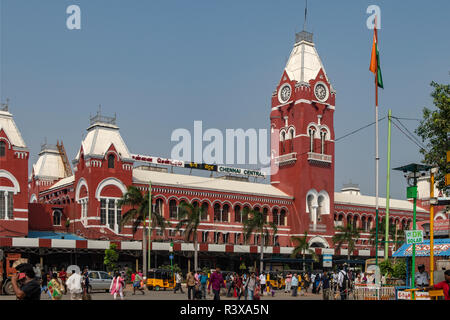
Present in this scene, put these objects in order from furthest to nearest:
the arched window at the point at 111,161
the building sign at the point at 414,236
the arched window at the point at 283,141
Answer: the arched window at the point at 283,141
the arched window at the point at 111,161
the building sign at the point at 414,236

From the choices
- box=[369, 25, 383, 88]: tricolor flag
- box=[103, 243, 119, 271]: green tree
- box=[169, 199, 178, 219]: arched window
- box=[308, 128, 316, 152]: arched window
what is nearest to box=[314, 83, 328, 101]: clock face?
box=[308, 128, 316, 152]: arched window

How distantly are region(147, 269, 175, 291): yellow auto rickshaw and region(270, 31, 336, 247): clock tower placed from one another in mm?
30158

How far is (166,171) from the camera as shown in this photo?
75.2m

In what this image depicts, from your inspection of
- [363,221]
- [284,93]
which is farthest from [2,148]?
[363,221]

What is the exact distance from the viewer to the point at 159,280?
146ft

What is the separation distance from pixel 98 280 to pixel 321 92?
44374mm

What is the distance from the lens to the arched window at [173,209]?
6494cm

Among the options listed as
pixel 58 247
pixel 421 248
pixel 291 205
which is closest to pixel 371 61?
pixel 421 248

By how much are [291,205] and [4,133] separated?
3569 cm

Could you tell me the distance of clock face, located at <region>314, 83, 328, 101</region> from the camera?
74.6 m

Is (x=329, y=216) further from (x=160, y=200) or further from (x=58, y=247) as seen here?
(x=58, y=247)

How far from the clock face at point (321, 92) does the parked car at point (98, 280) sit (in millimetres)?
42579

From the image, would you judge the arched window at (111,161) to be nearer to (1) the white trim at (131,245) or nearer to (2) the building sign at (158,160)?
(1) the white trim at (131,245)

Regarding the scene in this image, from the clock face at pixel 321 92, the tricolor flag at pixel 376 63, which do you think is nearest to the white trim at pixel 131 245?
the tricolor flag at pixel 376 63
